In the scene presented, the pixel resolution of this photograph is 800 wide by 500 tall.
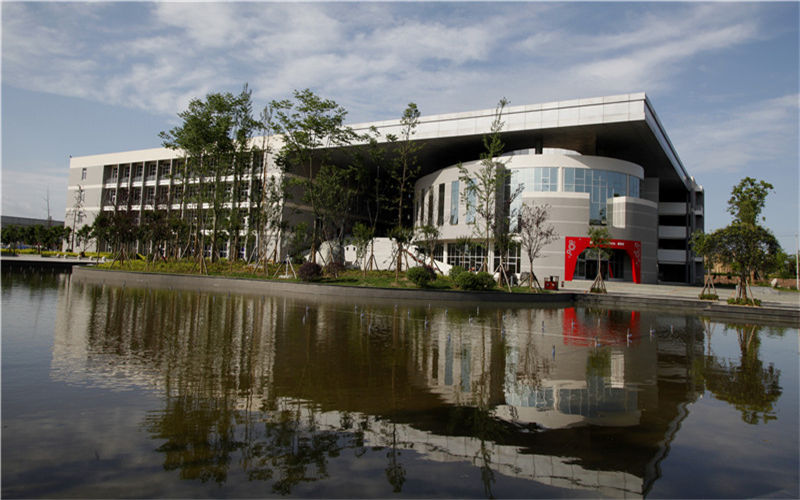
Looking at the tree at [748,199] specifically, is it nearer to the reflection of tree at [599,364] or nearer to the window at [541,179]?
the window at [541,179]

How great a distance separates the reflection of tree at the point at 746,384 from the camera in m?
7.95

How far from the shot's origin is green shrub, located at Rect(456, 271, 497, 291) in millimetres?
28889

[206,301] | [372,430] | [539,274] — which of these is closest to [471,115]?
[539,274]

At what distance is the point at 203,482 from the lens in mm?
4582

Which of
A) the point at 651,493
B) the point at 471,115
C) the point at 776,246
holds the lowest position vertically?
the point at 651,493

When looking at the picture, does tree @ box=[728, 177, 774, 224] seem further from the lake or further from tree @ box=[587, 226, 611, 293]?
the lake

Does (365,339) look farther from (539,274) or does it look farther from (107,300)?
(539,274)

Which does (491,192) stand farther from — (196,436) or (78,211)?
(78,211)

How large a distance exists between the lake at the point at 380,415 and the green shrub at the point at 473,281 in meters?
14.4

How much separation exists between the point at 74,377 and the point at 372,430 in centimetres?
562

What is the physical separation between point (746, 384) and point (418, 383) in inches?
273

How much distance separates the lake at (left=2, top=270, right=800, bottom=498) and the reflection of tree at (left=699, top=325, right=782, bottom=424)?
5 centimetres

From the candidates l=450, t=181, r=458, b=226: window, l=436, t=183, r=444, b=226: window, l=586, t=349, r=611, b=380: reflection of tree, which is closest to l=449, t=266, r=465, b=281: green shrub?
l=450, t=181, r=458, b=226: window

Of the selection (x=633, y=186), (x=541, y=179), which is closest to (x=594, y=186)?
(x=541, y=179)
